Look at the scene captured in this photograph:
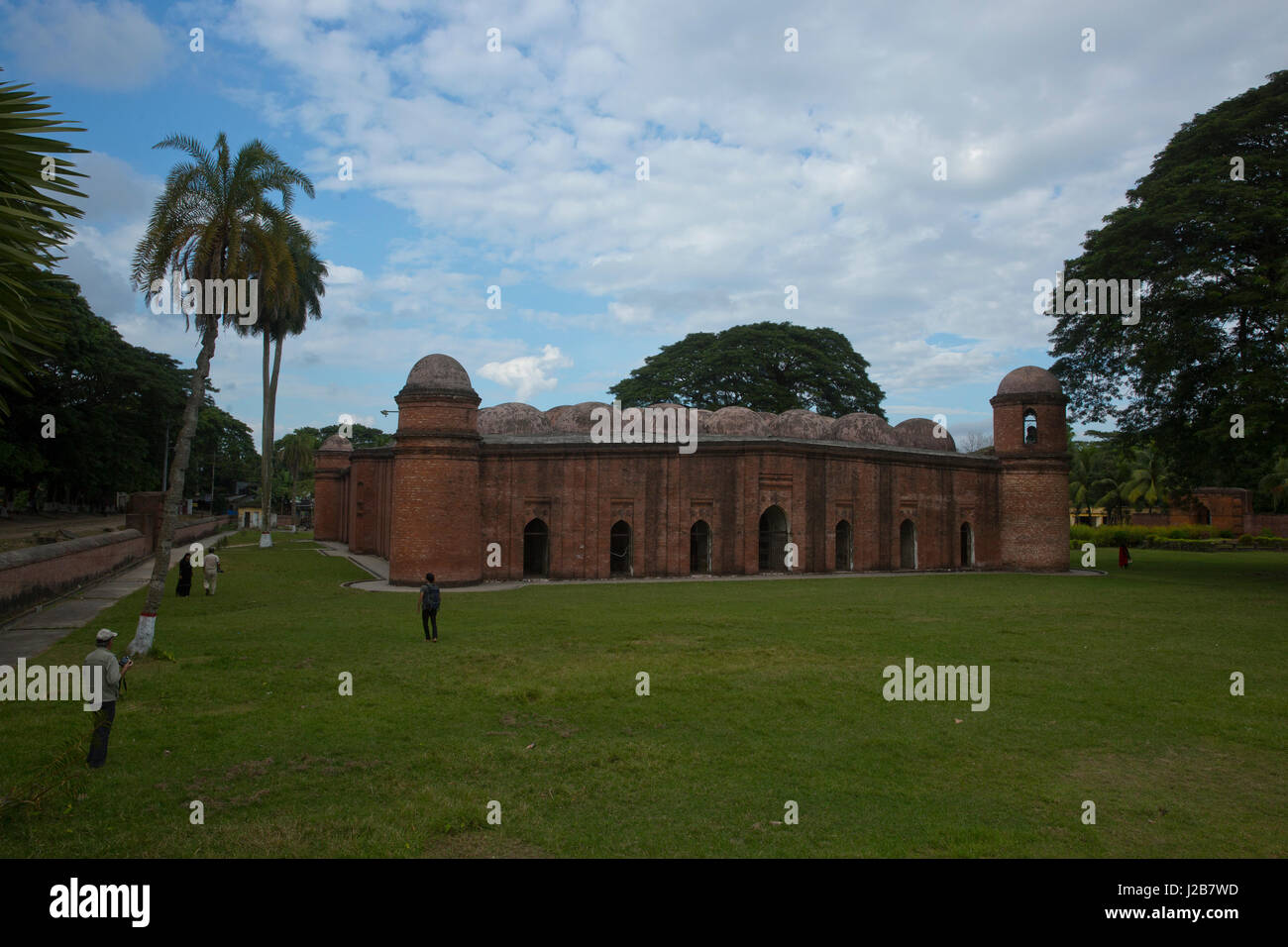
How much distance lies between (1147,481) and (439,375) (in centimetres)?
5856

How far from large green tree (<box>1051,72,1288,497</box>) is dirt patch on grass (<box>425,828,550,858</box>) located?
83.1ft

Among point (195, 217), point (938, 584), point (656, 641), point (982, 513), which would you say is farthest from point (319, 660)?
point (982, 513)

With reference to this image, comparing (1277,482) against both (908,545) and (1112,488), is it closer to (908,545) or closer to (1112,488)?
(1112,488)

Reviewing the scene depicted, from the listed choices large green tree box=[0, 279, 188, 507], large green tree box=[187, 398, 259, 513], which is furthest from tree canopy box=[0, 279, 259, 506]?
large green tree box=[187, 398, 259, 513]

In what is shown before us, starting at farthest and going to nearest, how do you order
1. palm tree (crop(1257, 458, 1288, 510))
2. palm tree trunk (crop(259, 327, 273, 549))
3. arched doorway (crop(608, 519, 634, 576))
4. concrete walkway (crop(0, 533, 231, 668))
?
palm tree (crop(1257, 458, 1288, 510))
palm tree trunk (crop(259, 327, 273, 549))
arched doorway (crop(608, 519, 634, 576))
concrete walkway (crop(0, 533, 231, 668))

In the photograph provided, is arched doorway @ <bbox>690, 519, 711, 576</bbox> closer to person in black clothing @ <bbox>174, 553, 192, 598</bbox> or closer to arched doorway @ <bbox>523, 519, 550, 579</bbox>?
arched doorway @ <bbox>523, 519, 550, 579</bbox>

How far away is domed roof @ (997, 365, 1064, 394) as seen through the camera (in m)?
34.4

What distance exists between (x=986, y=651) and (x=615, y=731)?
8.06m

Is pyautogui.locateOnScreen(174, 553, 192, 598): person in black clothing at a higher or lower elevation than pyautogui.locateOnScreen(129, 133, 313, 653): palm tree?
lower

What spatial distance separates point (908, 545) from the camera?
1318 inches

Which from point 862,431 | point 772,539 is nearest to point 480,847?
point 772,539

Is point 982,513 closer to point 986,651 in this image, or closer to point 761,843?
point 986,651

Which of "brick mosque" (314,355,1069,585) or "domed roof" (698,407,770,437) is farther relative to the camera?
"domed roof" (698,407,770,437)

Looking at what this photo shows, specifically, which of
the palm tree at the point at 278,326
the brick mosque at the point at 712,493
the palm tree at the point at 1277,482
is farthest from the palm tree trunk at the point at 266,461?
the palm tree at the point at 1277,482
